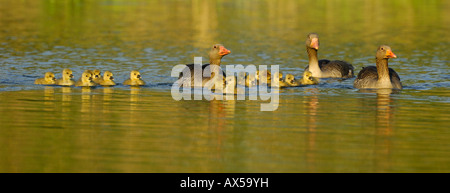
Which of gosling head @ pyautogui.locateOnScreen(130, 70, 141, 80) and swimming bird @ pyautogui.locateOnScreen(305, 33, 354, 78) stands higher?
swimming bird @ pyautogui.locateOnScreen(305, 33, 354, 78)

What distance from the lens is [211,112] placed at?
65.8ft

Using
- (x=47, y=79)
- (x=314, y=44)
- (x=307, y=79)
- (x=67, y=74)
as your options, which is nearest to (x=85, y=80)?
(x=67, y=74)

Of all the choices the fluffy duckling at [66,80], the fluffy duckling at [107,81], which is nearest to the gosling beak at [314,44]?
the fluffy duckling at [107,81]

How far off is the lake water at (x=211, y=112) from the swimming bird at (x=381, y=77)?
1.28 feet

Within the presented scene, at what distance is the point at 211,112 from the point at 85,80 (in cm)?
586

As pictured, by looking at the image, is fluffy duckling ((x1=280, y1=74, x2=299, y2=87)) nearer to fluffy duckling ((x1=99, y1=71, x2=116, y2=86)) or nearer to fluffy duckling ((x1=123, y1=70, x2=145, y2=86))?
fluffy duckling ((x1=123, y1=70, x2=145, y2=86))

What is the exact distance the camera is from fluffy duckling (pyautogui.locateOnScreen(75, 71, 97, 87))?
2441 cm

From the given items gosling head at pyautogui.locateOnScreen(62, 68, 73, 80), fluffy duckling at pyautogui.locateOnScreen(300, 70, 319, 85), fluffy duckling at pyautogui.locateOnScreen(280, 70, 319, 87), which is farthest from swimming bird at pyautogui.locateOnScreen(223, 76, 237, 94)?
gosling head at pyautogui.locateOnScreen(62, 68, 73, 80)

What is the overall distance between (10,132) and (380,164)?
7363 mm

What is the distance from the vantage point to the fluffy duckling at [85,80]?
24409 millimetres

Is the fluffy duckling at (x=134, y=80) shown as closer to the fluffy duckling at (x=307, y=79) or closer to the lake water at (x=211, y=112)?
the lake water at (x=211, y=112)

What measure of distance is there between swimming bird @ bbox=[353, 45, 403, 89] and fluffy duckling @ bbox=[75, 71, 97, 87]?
25.4ft

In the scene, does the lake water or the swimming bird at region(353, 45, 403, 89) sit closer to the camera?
the lake water
